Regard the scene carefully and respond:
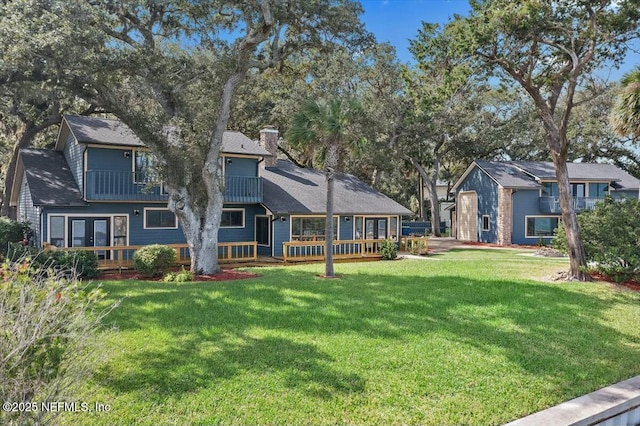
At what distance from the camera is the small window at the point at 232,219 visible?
2147 cm

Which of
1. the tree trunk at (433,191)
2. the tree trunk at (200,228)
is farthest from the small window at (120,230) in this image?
the tree trunk at (433,191)

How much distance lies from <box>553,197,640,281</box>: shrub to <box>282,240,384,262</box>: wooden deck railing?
9.97m

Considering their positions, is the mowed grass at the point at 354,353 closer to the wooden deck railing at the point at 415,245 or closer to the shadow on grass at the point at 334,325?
the shadow on grass at the point at 334,325

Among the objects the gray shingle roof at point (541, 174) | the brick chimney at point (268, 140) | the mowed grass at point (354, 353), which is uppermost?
the brick chimney at point (268, 140)

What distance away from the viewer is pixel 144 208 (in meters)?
19.5

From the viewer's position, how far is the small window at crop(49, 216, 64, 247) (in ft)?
57.4

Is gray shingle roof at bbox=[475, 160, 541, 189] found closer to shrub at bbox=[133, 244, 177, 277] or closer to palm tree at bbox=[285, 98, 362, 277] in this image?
palm tree at bbox=[285, 98, 362, 277]

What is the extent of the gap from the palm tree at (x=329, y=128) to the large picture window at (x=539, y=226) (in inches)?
846

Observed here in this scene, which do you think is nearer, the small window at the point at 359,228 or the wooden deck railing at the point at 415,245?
the small window at the point at 359,228

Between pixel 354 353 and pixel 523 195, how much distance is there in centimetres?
2807

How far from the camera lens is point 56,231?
57.9 feet

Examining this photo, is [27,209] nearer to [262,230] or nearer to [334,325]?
[262,230]

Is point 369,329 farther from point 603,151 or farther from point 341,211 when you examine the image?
point 603,151

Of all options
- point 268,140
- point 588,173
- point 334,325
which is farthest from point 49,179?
point 588,173
